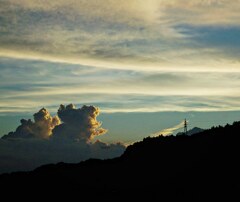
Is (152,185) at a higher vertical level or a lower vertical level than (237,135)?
lower

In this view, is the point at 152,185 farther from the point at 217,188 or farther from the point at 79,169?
the point at 79,169

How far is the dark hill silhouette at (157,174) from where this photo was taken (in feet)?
235

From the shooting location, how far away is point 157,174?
87.2 m

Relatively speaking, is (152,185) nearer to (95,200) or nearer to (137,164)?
(95,200)

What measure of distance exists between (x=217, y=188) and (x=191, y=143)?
27652mm

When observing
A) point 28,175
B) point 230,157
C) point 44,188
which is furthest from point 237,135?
point 28,175

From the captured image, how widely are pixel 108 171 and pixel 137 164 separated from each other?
719 cm

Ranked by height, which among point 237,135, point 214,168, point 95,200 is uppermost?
point 237,135

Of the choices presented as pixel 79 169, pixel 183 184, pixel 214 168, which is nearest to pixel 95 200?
pixel 183 184

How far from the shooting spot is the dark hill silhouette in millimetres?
71562

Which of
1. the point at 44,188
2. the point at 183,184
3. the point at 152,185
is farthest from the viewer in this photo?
the point at 44,188

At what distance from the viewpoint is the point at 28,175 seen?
109 meters

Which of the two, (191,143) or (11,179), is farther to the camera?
(11,179)

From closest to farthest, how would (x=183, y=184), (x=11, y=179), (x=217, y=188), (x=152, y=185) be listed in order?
(x=217, y=188)
(x=183, y=184)
(x=152, y=185)
(x=11, y=179)
